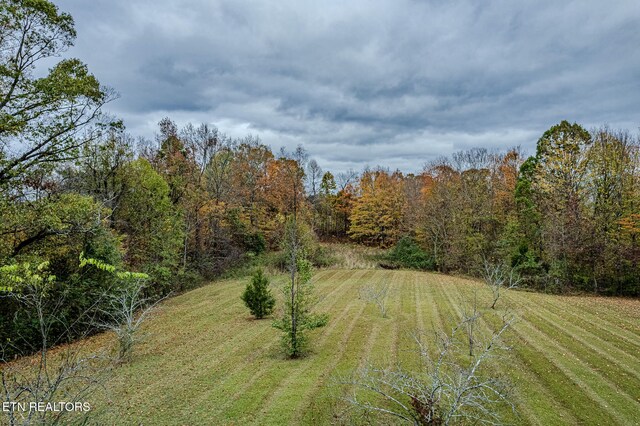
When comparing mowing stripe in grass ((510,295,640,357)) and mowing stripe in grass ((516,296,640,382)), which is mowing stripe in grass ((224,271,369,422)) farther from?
mowing stripe in grass ((510,295,640,357))

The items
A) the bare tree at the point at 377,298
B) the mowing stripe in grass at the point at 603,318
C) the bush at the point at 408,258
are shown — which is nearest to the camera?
the mowing stripe in grass at the point at 603,318

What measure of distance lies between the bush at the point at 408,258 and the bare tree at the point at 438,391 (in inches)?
777

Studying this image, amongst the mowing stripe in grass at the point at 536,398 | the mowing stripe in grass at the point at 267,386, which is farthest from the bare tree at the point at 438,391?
the mowing stripe in grass at the point at 267,386

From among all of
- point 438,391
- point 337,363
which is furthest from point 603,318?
point 438,391

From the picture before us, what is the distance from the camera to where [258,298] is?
1516cm

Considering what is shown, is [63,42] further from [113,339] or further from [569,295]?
[569,295]

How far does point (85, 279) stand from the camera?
1452 cm

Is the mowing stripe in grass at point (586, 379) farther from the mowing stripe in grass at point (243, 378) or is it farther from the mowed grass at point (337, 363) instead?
the mowing stripe in grass at point (243, 378)

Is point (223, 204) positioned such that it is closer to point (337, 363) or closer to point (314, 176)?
point (314, 176)

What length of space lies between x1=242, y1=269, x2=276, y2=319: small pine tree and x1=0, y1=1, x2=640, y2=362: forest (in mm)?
6349

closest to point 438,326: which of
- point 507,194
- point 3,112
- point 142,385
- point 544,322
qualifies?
point 544,322

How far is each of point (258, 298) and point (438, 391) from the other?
36.3 ft

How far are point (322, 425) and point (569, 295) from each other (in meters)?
21.1

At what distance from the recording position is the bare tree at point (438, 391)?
505 cm
